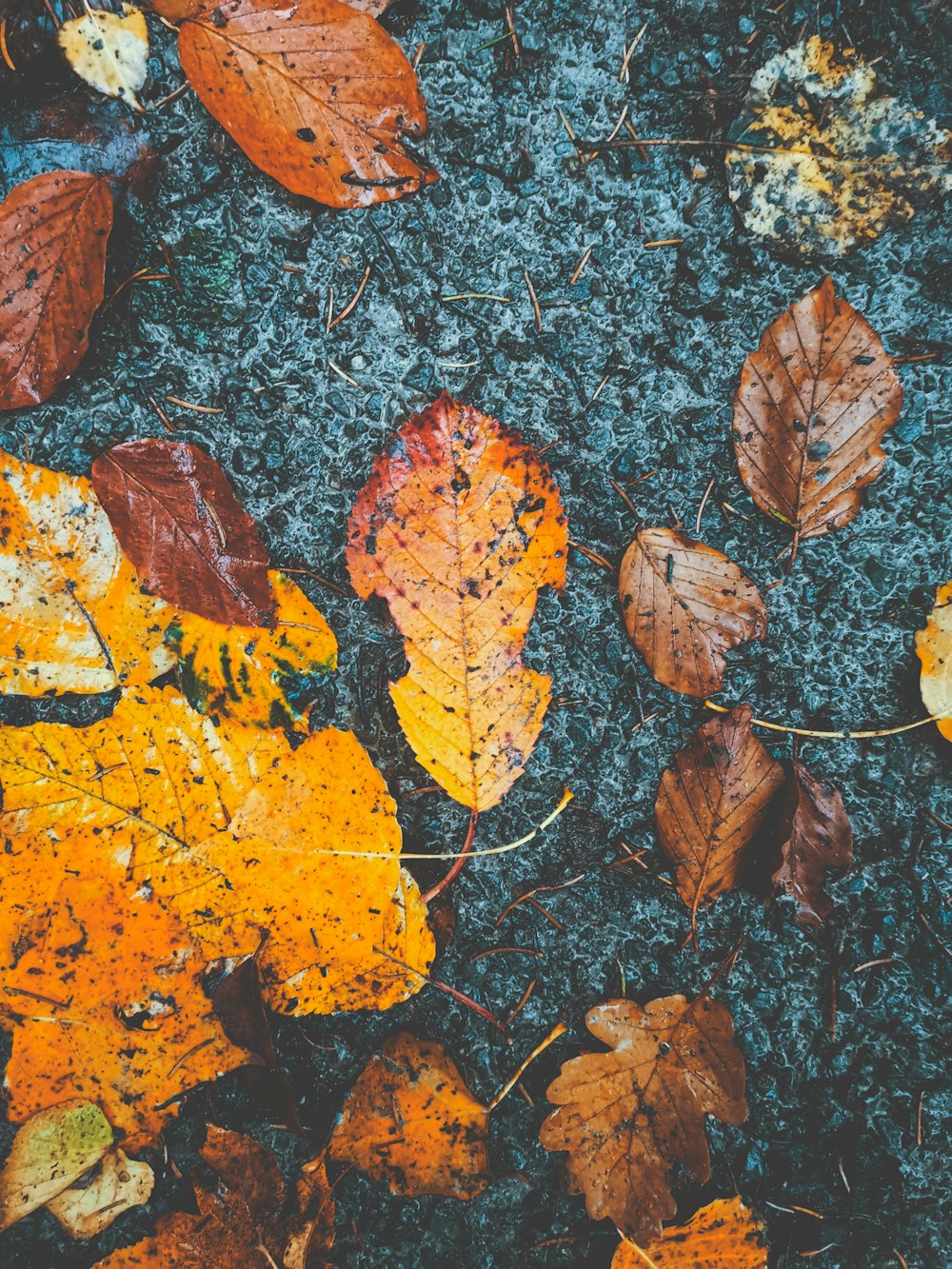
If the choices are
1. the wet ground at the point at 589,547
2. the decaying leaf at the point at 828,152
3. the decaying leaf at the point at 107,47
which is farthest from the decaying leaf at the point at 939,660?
the decaying leaf at the point at 107,47

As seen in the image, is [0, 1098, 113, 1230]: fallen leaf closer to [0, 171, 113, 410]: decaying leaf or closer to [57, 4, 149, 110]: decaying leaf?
[0, 171, 113, 410]: decaying leaf

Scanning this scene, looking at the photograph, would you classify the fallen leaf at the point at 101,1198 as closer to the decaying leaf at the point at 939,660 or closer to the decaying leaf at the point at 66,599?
the decaying leaf at the point at 66,599

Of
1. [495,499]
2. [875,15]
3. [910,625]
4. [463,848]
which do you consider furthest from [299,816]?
[875,15]

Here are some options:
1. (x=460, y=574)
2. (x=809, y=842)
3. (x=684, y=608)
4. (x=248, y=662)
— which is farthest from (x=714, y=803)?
(x=248, y=662)

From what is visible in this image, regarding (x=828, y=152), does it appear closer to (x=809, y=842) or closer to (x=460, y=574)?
(x=460, y=574)

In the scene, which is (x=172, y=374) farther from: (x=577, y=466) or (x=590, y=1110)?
(x=590, y=1110)

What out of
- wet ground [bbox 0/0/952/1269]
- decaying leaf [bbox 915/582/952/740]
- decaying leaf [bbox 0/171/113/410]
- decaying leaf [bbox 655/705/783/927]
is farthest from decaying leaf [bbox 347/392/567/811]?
decaying leaf [bbox 915/582/952/740]
